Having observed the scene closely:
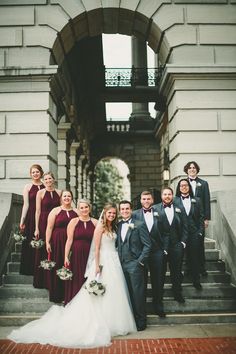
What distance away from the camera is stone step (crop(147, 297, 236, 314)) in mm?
7102

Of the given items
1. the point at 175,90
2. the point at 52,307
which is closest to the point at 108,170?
the point at 175,90

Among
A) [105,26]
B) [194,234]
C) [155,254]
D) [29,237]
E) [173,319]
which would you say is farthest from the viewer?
[105,26]

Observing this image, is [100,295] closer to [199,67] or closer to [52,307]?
[52,307]

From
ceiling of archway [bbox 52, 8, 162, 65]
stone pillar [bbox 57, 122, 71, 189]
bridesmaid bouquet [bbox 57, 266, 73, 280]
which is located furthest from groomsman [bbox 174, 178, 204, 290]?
stone pillar [bbox 57, 122, 71, 189]

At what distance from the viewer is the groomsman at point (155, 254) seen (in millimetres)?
6863

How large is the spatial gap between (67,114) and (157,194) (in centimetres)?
500

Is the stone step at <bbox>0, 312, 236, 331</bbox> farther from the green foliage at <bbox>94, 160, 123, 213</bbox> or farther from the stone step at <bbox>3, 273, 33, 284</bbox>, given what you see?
the green foliage at <bbox>94, 160, 123, 213</bbox>

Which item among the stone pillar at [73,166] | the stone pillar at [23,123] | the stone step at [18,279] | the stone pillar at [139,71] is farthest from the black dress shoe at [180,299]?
the stone pillar at [139,71]

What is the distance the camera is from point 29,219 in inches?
315

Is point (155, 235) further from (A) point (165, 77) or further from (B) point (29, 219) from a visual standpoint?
(A) point (165, 77)

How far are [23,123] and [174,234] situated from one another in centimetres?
562

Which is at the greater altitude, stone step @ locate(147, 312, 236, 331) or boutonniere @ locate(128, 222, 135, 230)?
boutonniere @ locate(128, 222, 135, 230)

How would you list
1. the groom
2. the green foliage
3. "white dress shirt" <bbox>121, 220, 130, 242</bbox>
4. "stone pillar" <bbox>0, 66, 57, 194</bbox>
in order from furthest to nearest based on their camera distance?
the green foliage < "stone pillar" <bbox>0, 66, 57, 194</bbox> < "white dress shirt" <bbox>121, 220, 130, 242</bbox> < the groom

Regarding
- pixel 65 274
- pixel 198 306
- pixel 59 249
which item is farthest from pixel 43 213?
pixel 198 306
